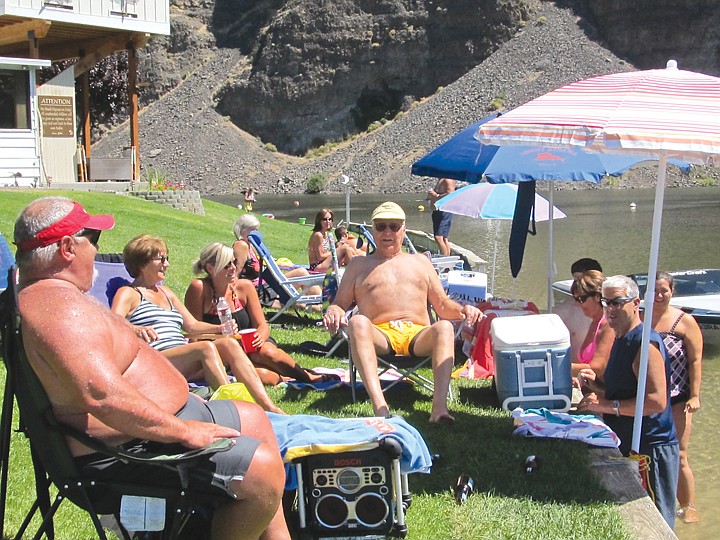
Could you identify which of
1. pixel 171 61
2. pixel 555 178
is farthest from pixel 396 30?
pixel 555 178

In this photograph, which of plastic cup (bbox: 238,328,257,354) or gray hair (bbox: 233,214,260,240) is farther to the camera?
gray hair (bbox: 233,214,260,240)

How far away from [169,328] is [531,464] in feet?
7.67

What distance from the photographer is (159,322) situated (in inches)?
210

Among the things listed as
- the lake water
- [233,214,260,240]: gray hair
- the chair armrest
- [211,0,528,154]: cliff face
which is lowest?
the lake water

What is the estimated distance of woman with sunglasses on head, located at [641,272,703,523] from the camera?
16.6 feet

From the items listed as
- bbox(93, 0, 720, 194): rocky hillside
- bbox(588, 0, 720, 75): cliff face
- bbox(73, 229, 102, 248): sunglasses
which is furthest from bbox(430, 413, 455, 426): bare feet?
bbox(588, 0, 720, 75): cliff face

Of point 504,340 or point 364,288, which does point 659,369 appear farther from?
point 364,288

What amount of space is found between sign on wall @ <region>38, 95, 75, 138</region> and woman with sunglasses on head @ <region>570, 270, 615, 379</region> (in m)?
17.6

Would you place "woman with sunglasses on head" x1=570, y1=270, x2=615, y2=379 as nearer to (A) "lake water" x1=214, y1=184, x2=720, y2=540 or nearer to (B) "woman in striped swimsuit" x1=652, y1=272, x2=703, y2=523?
(B) "woman in striped swimsuit" x1=652, y1=272, x2=703, y2=523

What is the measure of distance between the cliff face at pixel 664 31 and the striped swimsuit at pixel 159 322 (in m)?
93.6

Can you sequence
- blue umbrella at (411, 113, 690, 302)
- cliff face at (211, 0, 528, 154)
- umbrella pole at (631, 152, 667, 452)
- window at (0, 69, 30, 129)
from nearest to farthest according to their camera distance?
umbrella pole at (631, 152, 667, 452), blue umbrella at (411, 113, 690, 302), window at (0, 69, 30, 129), cliff face at (211, 0, 528, 154)

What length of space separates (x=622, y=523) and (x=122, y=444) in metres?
2.35

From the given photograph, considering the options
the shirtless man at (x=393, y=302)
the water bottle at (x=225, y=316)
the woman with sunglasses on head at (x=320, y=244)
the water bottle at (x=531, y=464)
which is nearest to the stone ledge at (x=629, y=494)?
the water bottle at (x=531, y=464)

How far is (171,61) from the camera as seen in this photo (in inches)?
4171
